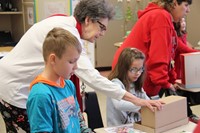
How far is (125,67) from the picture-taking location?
222cm

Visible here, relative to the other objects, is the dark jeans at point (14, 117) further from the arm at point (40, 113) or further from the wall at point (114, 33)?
the wall at point (114, 33)

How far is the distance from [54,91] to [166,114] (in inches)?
29.4

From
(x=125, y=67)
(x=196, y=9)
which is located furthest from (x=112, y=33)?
(x=125, y=67)

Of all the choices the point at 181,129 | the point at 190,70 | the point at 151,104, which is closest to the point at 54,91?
the point at 151,104

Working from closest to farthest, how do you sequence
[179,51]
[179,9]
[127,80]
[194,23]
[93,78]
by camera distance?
1. [93,78]
2. [127,80]
3. [179,9]
4. [179,51]
5. [194,23]

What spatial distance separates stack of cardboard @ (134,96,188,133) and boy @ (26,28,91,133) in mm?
536

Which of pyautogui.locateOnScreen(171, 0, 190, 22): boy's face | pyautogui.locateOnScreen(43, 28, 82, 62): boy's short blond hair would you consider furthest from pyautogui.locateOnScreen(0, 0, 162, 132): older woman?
pyautogui.locateOnScreen(171, 0, 190, 22): boy's face

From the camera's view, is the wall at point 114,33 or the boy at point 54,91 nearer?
the boy at point 54,91

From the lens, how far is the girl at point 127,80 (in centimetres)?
209

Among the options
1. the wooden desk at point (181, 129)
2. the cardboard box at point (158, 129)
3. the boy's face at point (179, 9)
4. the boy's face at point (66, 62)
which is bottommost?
the wooden desk at point (181, 129)

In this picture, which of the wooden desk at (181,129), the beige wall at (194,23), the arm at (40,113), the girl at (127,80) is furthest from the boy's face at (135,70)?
the beige wall at (194,23)

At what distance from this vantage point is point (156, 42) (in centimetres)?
232

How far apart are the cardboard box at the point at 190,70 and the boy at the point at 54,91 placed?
148 centimetres

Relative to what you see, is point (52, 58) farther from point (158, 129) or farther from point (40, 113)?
point (158, 129)
